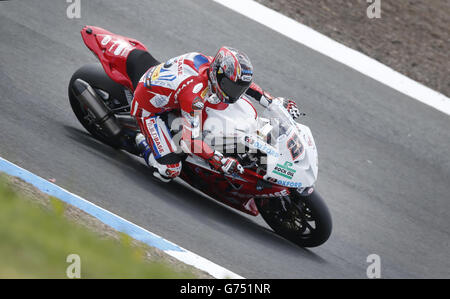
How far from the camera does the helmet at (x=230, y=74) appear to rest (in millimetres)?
5961

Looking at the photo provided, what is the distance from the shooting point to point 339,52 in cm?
994

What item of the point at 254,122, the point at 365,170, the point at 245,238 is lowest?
the point at 245,238

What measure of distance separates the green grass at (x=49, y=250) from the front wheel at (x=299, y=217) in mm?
2198

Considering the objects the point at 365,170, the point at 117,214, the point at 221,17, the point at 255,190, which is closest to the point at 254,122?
the point at 255,190

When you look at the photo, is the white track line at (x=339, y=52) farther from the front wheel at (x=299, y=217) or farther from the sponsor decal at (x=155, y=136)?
the sponsor decal at (x=155, y=136)

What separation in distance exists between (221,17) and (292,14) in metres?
1.24

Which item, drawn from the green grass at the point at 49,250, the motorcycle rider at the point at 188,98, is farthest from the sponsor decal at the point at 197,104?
the green grass at the point at 49,250

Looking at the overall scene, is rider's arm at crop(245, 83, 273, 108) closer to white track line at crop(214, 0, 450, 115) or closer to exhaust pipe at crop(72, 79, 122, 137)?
exhaust pipe at crop(72, 79, 122, 137)

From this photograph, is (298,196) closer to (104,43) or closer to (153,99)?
(153,99)

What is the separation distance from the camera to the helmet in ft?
19.6

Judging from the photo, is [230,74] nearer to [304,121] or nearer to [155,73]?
[155,73]

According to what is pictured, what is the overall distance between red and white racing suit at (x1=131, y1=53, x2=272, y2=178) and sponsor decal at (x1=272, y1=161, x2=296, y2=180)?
66cm

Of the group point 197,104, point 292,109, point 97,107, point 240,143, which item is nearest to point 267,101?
point 292,109
